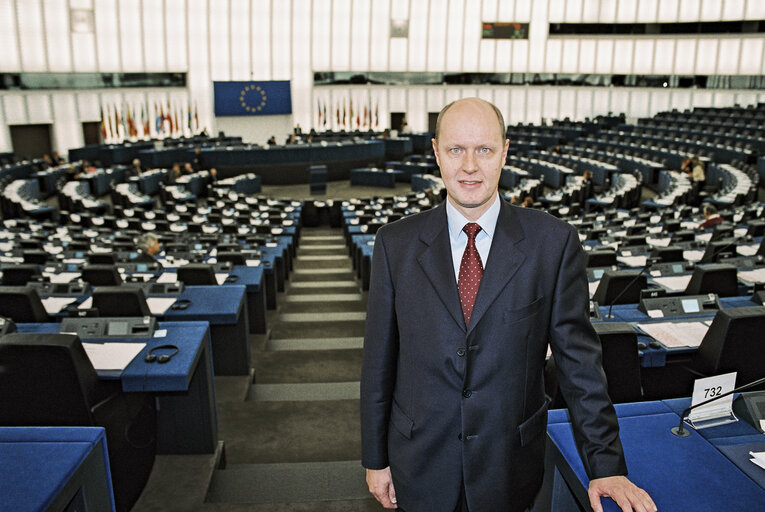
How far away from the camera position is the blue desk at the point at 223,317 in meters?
4.32

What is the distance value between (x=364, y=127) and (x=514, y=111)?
30.0 ft

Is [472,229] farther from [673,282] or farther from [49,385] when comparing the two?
[673,282]

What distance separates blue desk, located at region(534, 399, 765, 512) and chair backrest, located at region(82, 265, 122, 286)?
15.5 feet

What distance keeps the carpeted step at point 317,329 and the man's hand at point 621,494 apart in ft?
18.6

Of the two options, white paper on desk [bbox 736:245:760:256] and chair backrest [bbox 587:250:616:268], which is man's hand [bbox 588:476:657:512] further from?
white paper on desk [bbox 736:245:760:256]

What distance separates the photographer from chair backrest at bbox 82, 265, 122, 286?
5.55m

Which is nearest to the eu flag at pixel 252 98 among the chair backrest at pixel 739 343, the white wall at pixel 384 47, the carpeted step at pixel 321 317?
the white wall at pixel 384 47

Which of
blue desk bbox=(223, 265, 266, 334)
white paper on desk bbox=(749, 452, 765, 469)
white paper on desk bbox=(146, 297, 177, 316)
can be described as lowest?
blue desk bbox=(223, 265, 266, 334)

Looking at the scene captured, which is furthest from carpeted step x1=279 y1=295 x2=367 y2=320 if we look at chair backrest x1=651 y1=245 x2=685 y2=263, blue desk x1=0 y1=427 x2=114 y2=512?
blue desk x1=0 y1=427 x2=114 y2=512

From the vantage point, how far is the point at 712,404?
219cm

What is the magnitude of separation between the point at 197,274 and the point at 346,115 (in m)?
28.0

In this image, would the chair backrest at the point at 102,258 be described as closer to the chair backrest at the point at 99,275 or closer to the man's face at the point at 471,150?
the chair backrest at the point at 99,275

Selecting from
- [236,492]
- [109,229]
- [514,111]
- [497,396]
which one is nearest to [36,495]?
[497,396]

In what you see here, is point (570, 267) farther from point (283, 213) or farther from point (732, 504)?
point (283, 213)
